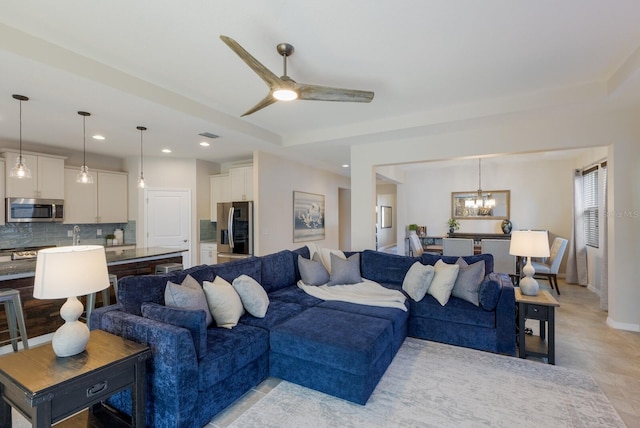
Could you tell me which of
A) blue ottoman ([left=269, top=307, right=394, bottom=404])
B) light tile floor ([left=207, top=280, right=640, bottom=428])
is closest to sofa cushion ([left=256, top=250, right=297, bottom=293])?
blue ottoman ([left=269, top=307, right=394, bottom=404])

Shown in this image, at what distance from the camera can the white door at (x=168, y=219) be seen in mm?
5965

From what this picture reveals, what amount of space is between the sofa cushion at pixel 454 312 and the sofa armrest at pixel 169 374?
92.9 inches

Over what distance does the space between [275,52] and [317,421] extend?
2874 millimetres

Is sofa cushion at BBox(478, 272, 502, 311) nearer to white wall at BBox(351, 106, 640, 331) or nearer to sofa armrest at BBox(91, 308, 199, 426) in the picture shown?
white wall at BBox(351, 106, 640, 331)

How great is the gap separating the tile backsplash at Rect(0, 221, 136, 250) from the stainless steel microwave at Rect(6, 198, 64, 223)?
392 mm

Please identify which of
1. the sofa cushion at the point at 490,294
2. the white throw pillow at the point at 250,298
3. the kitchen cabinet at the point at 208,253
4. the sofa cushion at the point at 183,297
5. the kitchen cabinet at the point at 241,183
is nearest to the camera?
the sofa cushion at the point at 183,297

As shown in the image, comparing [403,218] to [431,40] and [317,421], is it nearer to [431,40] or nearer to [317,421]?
[431,40]

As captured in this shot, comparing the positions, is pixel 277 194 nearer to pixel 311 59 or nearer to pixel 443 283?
pixel 311 59

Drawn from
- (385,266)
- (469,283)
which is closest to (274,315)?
(385,266)

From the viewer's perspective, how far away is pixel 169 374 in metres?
1.79

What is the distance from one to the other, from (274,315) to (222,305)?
0.50 meters

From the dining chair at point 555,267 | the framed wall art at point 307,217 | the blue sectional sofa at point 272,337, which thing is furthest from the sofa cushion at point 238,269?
the dining chair at point 555,267

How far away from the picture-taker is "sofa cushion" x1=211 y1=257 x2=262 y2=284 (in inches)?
116

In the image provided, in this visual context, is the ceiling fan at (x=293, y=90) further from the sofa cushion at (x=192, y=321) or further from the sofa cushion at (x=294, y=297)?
the sofa cushion at (x=294, y=297)
